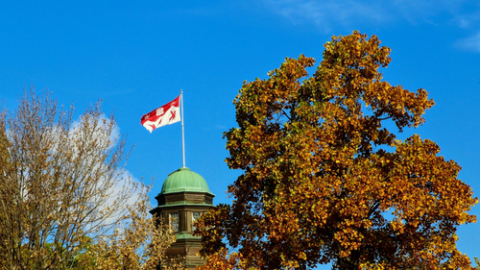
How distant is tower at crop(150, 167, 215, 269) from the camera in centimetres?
4597

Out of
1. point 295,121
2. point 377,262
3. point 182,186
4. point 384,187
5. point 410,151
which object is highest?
point 182,186

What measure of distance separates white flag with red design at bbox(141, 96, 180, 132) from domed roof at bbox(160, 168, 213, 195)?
27.5ft

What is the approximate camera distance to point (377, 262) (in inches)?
789

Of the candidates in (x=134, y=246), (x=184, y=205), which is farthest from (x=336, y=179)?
(x=184, y=205)

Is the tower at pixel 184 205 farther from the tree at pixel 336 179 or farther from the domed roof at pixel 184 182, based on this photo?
the tree at pixel 336 179

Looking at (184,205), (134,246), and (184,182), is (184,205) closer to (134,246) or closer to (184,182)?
(184,182)

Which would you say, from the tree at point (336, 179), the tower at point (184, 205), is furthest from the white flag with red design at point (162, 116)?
the tree at point (336, 179)

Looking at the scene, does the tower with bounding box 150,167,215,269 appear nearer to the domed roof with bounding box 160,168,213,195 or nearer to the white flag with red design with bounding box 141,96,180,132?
A: the domed roof with bounding box 160,168,213,195

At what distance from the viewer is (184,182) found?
48.8 metres

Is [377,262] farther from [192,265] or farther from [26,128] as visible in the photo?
[192,265]

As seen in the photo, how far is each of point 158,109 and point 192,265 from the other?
495 inches

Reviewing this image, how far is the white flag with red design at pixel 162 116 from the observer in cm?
4144

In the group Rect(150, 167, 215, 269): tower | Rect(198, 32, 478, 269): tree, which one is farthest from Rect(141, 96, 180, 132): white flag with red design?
Rect(198, 32, 478, 269): tree

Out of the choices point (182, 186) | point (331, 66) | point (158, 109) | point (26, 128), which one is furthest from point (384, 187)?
point (182, 186)
